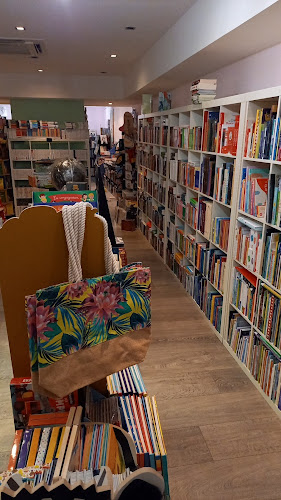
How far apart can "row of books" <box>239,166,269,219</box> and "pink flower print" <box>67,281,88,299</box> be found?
183 centimetres

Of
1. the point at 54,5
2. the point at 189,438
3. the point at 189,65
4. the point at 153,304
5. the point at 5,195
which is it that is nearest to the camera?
the point at 189,438

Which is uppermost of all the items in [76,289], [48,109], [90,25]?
[90,25]

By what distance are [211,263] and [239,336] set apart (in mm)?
813

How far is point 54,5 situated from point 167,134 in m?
2.10

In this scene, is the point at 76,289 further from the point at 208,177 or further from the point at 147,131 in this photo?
the point at 147,131

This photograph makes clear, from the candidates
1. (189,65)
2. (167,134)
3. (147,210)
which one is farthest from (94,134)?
(189,65)

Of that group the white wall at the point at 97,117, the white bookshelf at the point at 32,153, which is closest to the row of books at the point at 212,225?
the white bookshelf at the point at 32,153

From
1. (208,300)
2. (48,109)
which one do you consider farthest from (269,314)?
(48,109)

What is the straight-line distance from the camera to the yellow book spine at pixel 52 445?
105 centimetres

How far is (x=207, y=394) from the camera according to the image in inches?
104

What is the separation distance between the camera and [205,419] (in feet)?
7.90

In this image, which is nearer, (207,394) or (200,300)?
(207,394)

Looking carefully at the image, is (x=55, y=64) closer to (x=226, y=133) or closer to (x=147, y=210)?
(x=147, y=210)

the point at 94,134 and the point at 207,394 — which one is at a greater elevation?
the point at 94,134
